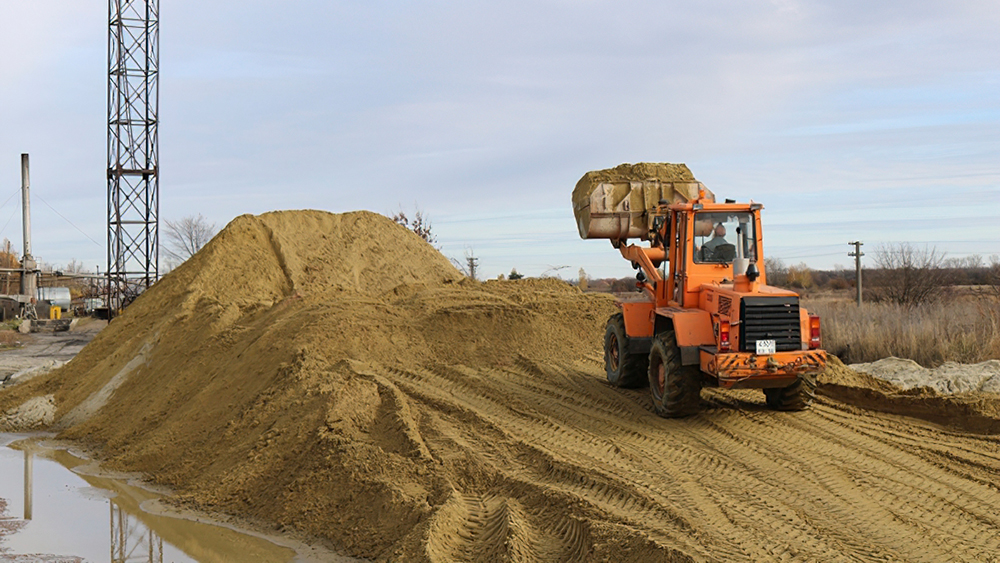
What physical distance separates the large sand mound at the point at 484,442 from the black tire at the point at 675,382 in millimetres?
219

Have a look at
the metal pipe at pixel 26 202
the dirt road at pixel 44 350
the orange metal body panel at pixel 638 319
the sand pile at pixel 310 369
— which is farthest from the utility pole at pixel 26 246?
the orange metal body panel at pixel 638 319

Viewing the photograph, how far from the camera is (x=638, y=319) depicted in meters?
11.8

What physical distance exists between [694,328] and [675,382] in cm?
69

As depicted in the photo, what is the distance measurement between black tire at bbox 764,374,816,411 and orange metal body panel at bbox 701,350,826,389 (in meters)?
0.69

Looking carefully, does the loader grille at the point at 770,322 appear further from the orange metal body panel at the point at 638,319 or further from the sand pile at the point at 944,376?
the sand pile at the point at 944,376

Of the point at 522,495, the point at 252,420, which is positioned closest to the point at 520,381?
the point at 252,420

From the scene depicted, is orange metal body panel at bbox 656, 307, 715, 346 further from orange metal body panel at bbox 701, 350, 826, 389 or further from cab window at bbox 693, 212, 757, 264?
cab window at bbox 693, 212, 757, 264

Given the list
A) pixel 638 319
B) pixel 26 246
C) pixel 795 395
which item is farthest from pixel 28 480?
pixel 26 246

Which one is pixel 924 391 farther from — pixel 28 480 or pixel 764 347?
pixel 28 480

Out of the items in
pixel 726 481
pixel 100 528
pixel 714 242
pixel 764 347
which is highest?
pixel 714 242

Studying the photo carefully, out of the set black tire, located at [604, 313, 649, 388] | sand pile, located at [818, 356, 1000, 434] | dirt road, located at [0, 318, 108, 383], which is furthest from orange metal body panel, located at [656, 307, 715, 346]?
dirt road, located at [0, 318, 108, 383]

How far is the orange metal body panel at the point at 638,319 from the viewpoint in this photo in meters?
11.7

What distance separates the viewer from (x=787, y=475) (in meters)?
8.02

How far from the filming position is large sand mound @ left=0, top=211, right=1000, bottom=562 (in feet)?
22.2
